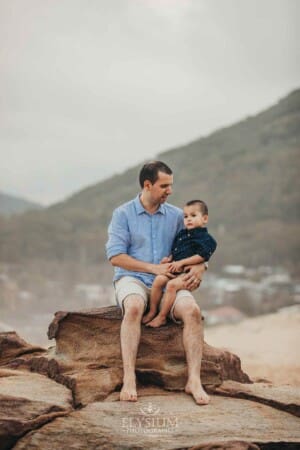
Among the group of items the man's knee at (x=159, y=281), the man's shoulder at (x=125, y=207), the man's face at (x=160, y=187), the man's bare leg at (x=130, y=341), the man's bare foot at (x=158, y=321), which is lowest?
the man's bare leg at (x=130, y=341)

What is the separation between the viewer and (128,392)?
4992 mm

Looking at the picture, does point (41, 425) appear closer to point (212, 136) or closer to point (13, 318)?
point (13, 318)

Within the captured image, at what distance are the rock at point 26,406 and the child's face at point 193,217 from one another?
1533 mm

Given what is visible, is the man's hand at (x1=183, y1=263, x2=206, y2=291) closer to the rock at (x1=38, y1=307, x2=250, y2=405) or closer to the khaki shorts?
the khaki shorts

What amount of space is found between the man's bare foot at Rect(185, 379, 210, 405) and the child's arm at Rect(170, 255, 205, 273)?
32.3 inches

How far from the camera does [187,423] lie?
4770 mm

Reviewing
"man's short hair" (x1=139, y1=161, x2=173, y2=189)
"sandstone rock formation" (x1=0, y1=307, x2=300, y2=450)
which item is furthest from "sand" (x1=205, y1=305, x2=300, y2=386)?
"man's short hair" (x1=139, y1=161, x2=173, y2=189)

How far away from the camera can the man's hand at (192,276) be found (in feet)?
17.3

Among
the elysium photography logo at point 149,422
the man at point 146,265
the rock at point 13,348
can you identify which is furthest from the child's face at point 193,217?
the rock at point 13,348

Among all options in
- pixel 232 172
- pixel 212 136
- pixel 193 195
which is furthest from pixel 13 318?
pixel 212 136

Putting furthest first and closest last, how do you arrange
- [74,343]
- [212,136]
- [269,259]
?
[212,136] → [269,259] → [74,343]

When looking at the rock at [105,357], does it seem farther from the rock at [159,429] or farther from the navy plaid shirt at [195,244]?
the navy plaid shirt at [195,244]

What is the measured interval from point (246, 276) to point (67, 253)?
1908 centimetres

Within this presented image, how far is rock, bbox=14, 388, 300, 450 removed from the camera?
4.60m
